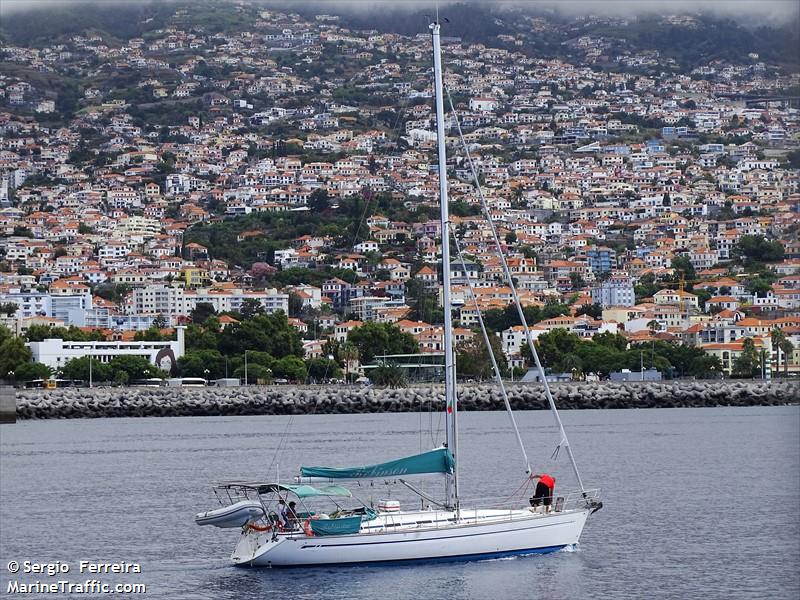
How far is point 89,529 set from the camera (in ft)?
63.1

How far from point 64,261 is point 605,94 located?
7383 cm

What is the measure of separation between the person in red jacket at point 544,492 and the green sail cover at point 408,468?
0.95m

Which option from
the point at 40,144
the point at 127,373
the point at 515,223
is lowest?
the point at 127,373

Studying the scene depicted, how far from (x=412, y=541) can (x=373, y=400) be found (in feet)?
124

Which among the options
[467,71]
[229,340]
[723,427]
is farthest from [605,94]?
[723,427]

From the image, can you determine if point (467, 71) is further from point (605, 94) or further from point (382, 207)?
point (382, 207)

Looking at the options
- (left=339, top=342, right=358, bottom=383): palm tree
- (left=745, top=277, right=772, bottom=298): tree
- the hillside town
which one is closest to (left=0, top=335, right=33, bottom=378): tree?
the hillside town

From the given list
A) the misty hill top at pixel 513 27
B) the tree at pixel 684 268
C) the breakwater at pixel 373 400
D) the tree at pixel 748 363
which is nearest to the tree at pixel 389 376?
the breakwater at pixel 373 400

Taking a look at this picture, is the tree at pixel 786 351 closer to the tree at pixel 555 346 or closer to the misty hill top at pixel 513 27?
the tree at pixel 555 346

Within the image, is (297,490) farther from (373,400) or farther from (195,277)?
(195,277)

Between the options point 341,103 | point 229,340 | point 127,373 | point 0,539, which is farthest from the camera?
point 341,103

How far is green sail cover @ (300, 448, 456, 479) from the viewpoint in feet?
48.2

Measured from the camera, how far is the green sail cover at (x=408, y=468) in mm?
14703

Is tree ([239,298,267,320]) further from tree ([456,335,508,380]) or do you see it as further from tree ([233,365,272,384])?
tree ([456,335,508,380])
